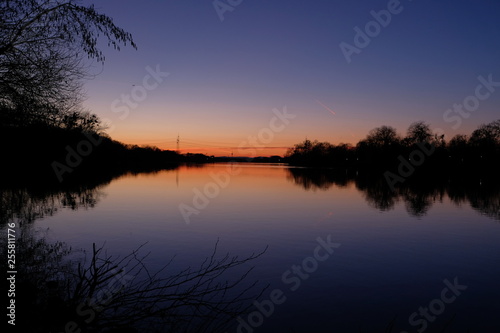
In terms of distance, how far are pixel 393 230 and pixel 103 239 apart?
15.3 metres

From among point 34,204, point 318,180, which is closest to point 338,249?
point 34,204

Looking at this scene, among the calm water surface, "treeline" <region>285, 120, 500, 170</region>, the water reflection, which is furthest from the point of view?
"treeline" <region>285, 120, 500, 170</region>

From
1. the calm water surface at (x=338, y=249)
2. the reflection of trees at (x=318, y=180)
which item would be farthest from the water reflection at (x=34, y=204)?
the reflection of trees at (x=318, y=180)

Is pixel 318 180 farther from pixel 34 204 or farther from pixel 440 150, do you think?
pixel 440 150

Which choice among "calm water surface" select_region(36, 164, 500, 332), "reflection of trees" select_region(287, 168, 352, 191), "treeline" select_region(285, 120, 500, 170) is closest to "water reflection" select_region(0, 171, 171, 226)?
"calm water surface" select_region(36, 164, 500, 332)

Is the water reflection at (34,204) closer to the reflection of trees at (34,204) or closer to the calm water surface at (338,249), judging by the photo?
the reflection of trees at (34,204)

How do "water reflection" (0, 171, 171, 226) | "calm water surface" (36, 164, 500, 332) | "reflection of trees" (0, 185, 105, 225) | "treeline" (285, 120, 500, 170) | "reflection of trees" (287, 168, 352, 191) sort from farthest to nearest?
"treeline" (285, 120, 500, 170)
"reflection of trees" (287, 168, 352, 191)
"reflection of trees" (0, 185, 105, 225)
"water reflection" (0, 171, 171, 226)
"calm water surface" (36, 164, 500, 332)

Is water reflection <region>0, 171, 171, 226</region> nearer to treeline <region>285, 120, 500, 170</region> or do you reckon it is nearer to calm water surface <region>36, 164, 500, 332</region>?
calm water surface <region>36, 164, 500, 332</region>

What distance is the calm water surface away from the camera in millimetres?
8469

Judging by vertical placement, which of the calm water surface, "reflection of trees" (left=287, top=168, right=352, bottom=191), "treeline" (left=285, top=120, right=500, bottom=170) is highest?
"treeline" (left=285, top=120, right=500, bottom=170)

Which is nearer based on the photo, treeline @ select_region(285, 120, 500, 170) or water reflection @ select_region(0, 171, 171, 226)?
water reflection @ select_region(0, 171, 171, 226)

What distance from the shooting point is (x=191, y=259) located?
12305mm

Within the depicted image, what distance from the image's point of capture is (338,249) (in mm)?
14531

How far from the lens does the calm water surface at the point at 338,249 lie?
27.8 ft
